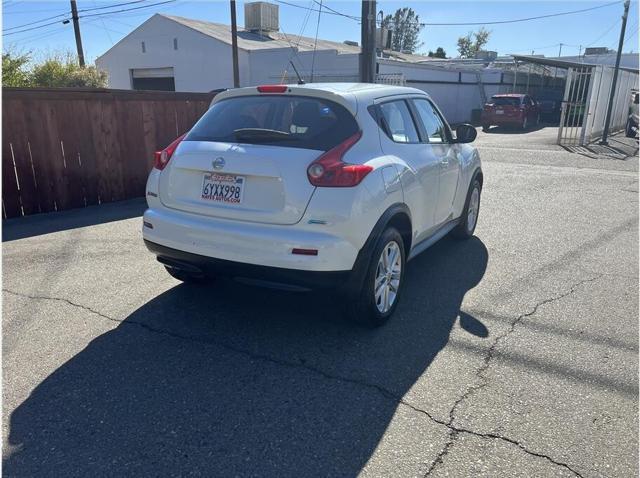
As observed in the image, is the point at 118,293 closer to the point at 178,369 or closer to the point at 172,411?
the point at 178,369

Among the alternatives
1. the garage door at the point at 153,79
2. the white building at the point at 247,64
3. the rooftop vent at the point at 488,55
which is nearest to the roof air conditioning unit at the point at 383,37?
the white building at the point at 247,64

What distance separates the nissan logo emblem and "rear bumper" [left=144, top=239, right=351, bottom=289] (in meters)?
0.62

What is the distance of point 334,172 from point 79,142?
5681mm

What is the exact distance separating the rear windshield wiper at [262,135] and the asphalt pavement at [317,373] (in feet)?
3.49

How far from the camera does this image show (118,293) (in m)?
4.41

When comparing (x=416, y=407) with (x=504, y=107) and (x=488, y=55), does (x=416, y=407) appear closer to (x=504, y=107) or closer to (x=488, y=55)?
(x=504, y=107)

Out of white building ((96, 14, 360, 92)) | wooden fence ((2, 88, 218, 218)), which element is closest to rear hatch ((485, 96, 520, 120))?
white building ((96, 14, 360, 92))

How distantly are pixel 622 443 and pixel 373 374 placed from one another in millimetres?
1367

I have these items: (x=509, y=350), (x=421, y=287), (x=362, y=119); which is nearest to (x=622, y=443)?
(x=509, y=350)

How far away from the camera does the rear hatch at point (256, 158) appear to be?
326 centimetres

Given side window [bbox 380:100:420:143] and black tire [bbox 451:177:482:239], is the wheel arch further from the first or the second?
black tire [bbox 451:177:482:239]

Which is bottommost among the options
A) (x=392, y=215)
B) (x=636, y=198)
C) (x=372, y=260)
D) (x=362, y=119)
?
(x=636, y=198)

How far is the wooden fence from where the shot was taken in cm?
682

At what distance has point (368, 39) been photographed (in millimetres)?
12328
